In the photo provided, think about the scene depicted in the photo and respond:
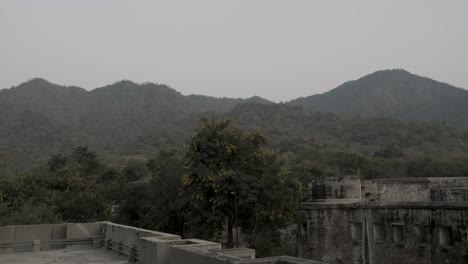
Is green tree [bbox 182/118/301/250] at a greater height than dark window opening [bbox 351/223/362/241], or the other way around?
green tree [bbox 182/118/301/250]

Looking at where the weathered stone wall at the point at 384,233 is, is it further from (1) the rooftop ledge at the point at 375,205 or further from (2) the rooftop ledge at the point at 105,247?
(2) the rooftop ledge at the point at 105,247

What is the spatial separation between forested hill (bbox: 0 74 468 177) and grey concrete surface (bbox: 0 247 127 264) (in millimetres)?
37756

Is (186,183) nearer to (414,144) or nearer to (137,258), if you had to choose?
(137,258)

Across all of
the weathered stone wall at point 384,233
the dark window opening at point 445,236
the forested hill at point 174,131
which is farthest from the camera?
the forested hill at point 174,131

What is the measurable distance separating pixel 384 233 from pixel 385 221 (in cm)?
61

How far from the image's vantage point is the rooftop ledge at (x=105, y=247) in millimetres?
8909

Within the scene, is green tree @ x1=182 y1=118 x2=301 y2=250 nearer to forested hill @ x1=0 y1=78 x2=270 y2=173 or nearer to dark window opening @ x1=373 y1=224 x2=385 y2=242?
dark window opening @ x1=373 y1=224 x2=385 y2=242

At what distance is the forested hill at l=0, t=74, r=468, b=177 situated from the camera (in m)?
64.6

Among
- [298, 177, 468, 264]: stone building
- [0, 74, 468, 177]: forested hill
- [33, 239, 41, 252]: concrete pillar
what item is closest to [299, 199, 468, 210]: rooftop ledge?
[298, 177, 468, 264]: stone building

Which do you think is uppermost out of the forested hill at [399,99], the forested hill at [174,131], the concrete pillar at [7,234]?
the forested hill at [399,99]

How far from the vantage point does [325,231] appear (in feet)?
86.8

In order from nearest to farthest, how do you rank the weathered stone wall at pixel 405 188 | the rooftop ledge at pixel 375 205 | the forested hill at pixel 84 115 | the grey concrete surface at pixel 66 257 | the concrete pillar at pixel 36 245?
the grey concrete surface at pixel 66 257, the concrete pillar at pixel 36 245, the rooftop ledge at pixel 375 205, the weathered stone wall at pixel 405 188, the forested hill at pixel 84 115

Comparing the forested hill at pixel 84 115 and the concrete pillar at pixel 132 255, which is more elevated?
the forested hill at pixel 84 115

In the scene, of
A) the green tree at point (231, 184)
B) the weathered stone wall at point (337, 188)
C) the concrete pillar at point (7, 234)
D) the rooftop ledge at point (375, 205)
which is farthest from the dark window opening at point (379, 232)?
the concrete pillar at point (7, 234)
